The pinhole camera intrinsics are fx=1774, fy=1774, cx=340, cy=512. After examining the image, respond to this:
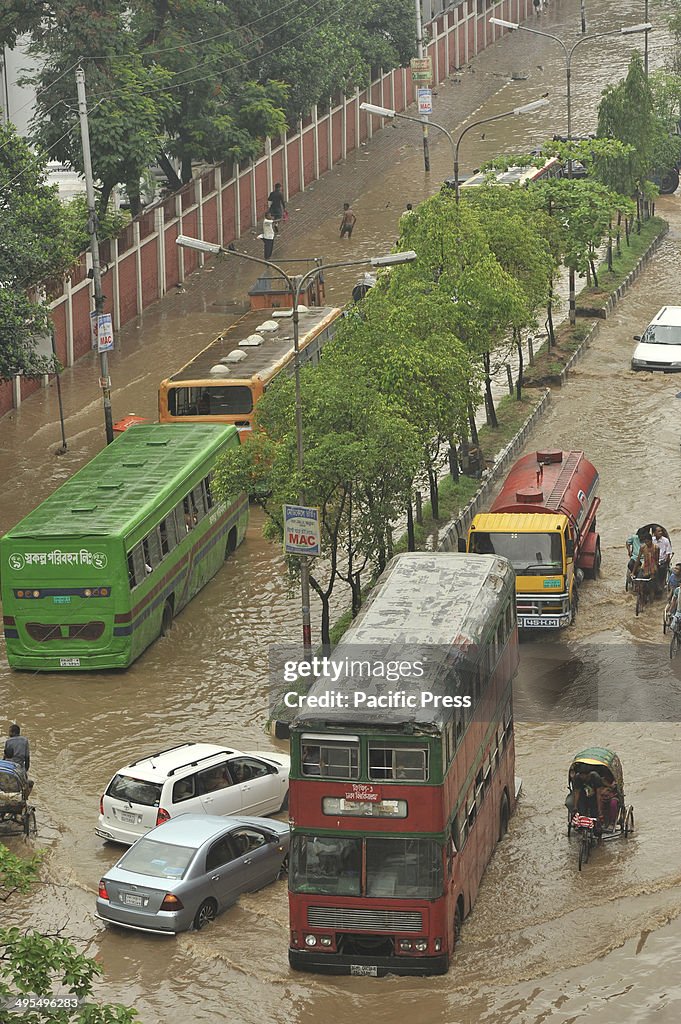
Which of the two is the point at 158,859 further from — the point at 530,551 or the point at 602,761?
the point at 530,551

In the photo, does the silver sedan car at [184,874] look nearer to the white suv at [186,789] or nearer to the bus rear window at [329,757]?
the white suv at [186,789]

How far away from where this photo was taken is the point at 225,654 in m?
32.0

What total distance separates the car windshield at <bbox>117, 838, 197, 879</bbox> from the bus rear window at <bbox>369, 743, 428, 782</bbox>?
3.40 m

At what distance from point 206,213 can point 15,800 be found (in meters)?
36.8

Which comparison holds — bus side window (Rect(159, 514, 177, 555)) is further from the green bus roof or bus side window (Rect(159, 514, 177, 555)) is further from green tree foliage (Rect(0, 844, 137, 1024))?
green tree foliage (Rect(0, 844, 137, 1024))

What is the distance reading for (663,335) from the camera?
48.4m

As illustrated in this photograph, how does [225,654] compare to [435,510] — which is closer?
[225,654]

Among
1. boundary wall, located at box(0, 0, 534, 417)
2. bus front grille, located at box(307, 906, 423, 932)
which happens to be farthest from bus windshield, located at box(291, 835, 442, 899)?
boundary wall, located at box(0, 0, 534, 417)

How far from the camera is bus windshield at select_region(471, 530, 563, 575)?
31.5 metres

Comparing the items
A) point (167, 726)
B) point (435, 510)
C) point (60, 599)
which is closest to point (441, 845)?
point (167, 726)

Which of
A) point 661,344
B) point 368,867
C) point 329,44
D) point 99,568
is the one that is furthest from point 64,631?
point 329,44

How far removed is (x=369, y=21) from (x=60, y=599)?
47782 millimetres

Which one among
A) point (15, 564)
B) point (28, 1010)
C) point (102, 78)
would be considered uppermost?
point (102, 78)

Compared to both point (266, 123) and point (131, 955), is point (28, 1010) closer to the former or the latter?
point (131, 955)
